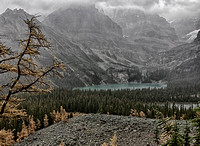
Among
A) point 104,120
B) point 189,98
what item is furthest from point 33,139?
point 189,98

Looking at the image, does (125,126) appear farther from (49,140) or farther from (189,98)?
(189,98)

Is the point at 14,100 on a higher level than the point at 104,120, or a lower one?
higher

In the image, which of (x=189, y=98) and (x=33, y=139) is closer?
(x=33, y=139)

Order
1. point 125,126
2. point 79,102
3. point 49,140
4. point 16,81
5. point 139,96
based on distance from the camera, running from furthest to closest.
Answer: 1. point 139,96
2. point 79,102
3. point 125,126
4. point 49,140
5. point 16,81

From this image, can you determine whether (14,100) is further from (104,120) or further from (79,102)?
(79,102)

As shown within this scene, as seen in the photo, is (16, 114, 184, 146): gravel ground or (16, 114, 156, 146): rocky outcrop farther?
(16, 114, 156, 146): rocky outcrop

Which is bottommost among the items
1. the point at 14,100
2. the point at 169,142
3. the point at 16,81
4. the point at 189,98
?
the point at 189,98

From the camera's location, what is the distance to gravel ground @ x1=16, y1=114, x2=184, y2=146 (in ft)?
161

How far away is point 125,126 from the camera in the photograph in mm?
59250

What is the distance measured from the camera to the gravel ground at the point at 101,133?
49.0 metres

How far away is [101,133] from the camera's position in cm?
5550

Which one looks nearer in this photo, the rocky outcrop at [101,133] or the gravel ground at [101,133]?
the gravel ground at [101,133]

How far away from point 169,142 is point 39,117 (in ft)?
273

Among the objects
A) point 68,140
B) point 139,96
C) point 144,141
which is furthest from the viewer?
point 139,96
